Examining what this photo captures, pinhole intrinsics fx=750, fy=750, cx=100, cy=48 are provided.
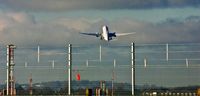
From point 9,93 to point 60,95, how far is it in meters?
4.09

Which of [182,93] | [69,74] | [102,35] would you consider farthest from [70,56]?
[102,35]

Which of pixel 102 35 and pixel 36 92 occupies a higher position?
pixel 102 35

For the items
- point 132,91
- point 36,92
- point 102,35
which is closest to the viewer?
point 132,91

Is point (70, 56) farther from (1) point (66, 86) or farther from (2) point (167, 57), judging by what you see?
(2) point (167, 57)

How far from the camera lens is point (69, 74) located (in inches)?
2238

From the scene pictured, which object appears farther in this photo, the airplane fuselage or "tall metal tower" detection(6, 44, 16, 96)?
the airplane fuselage

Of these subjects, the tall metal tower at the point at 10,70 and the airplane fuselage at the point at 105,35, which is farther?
the airplane fuselage at the point at 105,35

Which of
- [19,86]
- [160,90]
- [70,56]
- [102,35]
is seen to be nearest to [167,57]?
[160,90]

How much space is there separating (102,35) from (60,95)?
83.5 feet

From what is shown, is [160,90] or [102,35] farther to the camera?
[102,35]

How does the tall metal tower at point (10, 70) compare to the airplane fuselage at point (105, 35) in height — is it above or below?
below

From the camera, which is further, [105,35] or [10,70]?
[105,35]

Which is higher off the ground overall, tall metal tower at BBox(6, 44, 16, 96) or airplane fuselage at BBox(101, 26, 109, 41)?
airplane fuselage at BBox(101, 26, 109, 41)

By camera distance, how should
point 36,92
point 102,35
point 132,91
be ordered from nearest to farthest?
point 132,91
point 36,92
point 102,35
